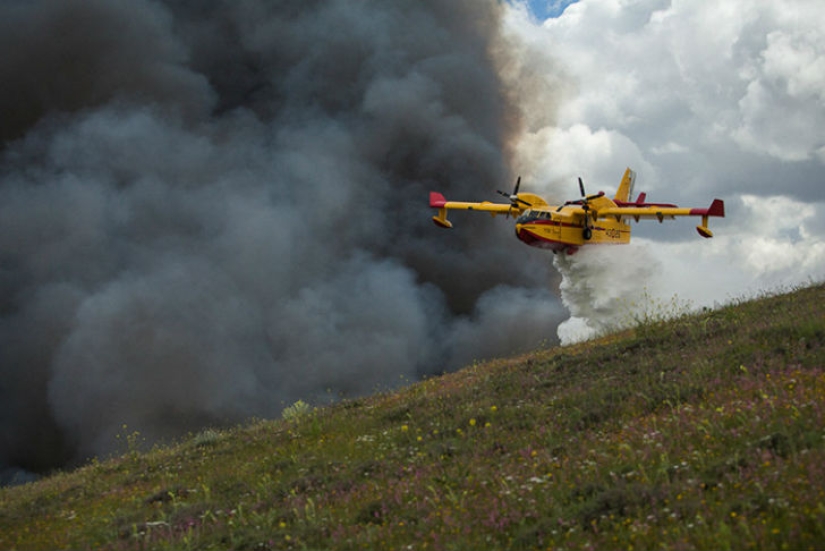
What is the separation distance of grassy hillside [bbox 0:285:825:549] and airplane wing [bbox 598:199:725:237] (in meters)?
17.3

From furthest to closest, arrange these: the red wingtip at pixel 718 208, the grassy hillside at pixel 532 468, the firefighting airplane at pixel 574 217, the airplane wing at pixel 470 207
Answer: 1. the airplane wing at pixel 470 207
2. the firefighting airplane at pixel 574 217
3. the red wingtip at pixel 718 208
4. the grassy hillside at pixel 532 468

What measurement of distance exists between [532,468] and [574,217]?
32.5 metres

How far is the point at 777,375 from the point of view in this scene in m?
11.7

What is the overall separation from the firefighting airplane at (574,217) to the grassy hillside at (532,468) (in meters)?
20.9

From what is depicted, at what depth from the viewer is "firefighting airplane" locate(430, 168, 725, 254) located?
39.4 meters

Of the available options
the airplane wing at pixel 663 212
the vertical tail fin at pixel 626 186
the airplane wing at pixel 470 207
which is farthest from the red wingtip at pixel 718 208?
the vertical tail fin at pixel 626 186

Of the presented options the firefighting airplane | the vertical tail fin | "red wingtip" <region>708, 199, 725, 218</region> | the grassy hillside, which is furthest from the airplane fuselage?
the grassy hillside

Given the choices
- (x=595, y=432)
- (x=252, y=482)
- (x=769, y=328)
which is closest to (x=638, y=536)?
(x=595, y=432)

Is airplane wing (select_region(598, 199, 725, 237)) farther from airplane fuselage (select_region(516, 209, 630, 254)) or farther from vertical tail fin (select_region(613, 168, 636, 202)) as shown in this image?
vertical tail fin (select_region(613, 168, 636, 202))

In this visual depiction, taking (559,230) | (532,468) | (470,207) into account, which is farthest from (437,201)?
(532,468)

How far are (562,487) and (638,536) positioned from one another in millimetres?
1843

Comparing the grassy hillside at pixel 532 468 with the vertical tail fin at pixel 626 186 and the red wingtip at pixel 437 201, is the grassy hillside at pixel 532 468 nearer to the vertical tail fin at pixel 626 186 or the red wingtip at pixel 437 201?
the red wingtip at pixel 437 201

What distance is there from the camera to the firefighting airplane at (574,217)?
39375mm

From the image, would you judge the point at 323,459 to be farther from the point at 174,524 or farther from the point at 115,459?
the point at 115,459
